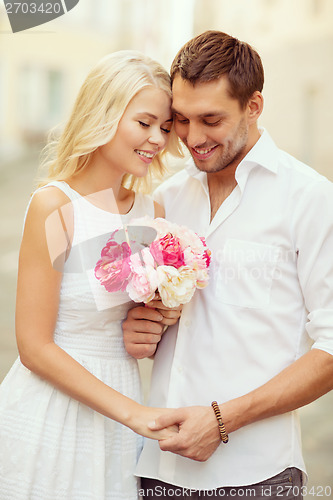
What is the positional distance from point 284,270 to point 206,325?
12.4 inches

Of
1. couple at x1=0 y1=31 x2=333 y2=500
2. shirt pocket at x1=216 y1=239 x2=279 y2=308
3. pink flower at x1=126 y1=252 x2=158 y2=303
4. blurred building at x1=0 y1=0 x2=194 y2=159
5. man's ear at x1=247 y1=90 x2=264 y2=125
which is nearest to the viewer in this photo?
pink flower at x1=126 y1=252 x2=158 y2=303

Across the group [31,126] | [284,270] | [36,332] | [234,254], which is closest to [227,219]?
[234,254]

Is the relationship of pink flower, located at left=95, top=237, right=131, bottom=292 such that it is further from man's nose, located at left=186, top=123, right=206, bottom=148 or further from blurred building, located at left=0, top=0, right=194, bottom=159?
blurred building, located at left=0, top=0, right=194, bottom=159

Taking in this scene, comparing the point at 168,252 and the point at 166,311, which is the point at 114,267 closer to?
the point at 168,252

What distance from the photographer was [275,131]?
631 centimetres

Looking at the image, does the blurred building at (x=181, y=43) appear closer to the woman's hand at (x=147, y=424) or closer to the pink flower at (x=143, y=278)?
the pink flower at (x=143, y=278)

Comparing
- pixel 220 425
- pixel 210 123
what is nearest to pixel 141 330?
pixel 220 425

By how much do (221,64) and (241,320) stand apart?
855 millimetres

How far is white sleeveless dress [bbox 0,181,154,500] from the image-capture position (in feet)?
6.14

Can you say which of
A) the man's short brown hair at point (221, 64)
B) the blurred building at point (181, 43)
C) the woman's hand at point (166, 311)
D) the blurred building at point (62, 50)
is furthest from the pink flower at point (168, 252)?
the blurred building at point (62, 50)

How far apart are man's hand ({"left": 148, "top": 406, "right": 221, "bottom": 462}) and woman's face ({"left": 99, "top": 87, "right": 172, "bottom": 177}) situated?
0.81 meters

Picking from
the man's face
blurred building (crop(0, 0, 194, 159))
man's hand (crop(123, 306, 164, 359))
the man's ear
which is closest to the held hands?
man's hand (crop(123, 306, 164, 359))

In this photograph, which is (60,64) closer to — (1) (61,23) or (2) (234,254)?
(1) (61,23)

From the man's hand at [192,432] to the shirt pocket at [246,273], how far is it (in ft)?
1.22
